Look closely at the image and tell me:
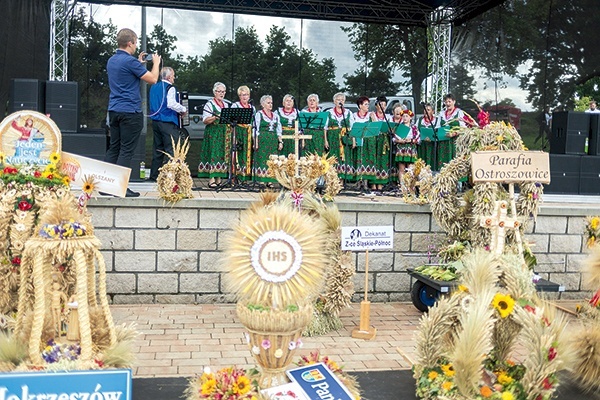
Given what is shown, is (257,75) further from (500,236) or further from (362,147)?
(500,236)

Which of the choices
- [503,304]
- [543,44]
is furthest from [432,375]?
[543,44]

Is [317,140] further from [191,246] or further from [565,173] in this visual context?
[565,173]

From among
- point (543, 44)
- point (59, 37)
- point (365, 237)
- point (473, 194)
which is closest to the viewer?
Result: point (365, 237)

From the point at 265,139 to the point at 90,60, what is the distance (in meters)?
6.47

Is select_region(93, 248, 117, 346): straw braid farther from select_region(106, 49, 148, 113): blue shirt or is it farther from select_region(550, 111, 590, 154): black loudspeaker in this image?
select_region(550, 111, 590, 154): black loudspeaker

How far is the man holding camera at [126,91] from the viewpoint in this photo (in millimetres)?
5805

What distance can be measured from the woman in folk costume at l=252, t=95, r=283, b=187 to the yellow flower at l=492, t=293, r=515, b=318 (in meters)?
5.40

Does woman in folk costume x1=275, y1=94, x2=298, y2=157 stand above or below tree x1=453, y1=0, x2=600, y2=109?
below

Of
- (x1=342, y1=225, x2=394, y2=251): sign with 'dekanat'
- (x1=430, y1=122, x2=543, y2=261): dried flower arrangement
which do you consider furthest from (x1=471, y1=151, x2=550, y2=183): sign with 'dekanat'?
(x1=342, y1=225, x2=394, y2=251): sign with 'dekanat'

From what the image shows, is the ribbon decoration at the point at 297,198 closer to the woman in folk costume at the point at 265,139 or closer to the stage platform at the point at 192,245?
the stage platform at the point at 192,245

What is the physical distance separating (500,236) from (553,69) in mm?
11081

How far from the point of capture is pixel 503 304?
123 inches

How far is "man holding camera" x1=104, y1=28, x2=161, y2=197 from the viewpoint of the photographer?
19.0ft

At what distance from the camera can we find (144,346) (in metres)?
4.50
